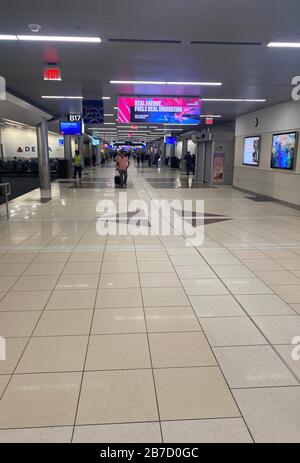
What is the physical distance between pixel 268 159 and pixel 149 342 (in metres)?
11.0

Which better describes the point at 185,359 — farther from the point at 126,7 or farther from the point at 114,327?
the point at 126,7

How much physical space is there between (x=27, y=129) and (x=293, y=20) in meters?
25.5

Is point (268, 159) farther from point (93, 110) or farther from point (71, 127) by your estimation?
point (71, 127)

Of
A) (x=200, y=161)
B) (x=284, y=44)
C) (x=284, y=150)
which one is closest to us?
(x=284, y=44)

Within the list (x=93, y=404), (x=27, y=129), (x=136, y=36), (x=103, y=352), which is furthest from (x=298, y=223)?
(x=27, y=129)

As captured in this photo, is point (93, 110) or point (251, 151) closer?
point (93, 110)

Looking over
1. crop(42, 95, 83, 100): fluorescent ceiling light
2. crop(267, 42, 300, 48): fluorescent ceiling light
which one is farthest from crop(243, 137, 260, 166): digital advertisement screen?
crop(267, 42, 300, 48): fluorescent ceiling light

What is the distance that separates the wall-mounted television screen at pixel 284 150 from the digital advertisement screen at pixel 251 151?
149 centimetres

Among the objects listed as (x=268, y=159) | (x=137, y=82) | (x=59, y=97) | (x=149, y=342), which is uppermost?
(x=59, y=97)

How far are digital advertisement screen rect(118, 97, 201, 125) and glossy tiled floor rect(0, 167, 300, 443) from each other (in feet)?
17.3

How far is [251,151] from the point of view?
46.4 ft

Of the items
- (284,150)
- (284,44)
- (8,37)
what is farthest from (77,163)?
(284,44)

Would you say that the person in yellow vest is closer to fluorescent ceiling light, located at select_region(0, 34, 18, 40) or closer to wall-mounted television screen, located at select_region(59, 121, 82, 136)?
wall-mounted television screen, located at select_region(59, 121, 82, 136)

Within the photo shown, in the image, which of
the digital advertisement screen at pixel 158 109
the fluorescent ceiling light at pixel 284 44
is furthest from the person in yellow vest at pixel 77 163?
the fluorescent ceiling light at pixel 284 44
